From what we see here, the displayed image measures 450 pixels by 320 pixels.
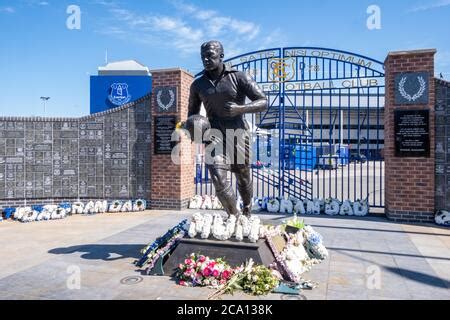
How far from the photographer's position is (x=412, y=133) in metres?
6.76

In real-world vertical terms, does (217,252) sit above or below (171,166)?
Answer: below

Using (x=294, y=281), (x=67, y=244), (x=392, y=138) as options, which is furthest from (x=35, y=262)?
(x=392, y=138)

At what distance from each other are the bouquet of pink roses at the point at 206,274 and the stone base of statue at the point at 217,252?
158mm

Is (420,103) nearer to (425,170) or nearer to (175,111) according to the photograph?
(425,170)

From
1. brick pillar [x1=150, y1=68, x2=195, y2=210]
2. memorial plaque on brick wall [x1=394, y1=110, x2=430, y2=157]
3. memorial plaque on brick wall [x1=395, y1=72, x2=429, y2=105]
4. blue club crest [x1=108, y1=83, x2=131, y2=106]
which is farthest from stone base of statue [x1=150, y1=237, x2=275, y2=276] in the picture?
blue club crest [x1=108, y1=83, x2=131, y2=106]

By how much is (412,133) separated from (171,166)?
5162mm

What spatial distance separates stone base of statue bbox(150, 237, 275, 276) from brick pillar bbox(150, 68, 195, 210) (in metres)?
4.24

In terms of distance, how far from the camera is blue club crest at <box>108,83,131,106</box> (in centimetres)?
1956

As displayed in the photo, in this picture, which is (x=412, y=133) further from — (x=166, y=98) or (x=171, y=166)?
(x=166, y=98)

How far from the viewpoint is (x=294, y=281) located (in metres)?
3.54

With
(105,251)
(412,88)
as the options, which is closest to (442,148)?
(412,88)

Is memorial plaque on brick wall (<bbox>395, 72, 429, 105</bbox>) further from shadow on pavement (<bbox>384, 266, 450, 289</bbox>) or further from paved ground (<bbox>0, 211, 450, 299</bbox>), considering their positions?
shadow on pavement (<bbox>384, 266, 450, 289</bbox>)

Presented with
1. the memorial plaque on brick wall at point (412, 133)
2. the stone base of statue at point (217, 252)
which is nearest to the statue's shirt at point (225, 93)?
the stone base of statue at point (217, 252)
